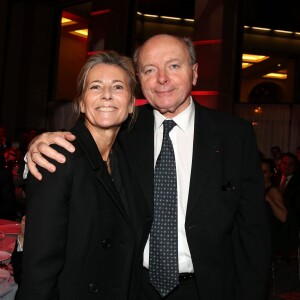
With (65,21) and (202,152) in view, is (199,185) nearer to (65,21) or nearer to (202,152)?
(202,152)

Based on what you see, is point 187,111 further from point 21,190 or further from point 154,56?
point 21,190

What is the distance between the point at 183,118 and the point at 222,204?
1.47ft

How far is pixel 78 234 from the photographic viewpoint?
1.35 m

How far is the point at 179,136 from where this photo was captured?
1889 mm

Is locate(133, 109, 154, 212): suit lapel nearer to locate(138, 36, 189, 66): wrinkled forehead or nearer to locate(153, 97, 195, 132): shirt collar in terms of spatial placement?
locate(153, 97, 195, 132): shirt collar

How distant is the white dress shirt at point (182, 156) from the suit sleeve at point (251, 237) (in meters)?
0.25

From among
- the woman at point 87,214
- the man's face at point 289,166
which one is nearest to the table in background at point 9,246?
the woman at point 87,214

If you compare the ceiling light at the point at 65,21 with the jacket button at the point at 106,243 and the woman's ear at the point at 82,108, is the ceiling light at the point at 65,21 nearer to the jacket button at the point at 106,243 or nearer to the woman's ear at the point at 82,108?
the woman's ear at the point at 82,108

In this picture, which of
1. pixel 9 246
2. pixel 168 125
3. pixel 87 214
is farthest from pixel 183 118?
pixel 9 246

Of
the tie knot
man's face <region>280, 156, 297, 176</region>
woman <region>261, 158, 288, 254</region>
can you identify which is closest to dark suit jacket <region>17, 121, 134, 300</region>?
the tie knot

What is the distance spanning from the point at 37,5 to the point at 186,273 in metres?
12.0

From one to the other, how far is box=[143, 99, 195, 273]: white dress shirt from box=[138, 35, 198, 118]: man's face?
52 mm

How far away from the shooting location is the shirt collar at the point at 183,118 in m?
1.89

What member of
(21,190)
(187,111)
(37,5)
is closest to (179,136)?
(187,111)
